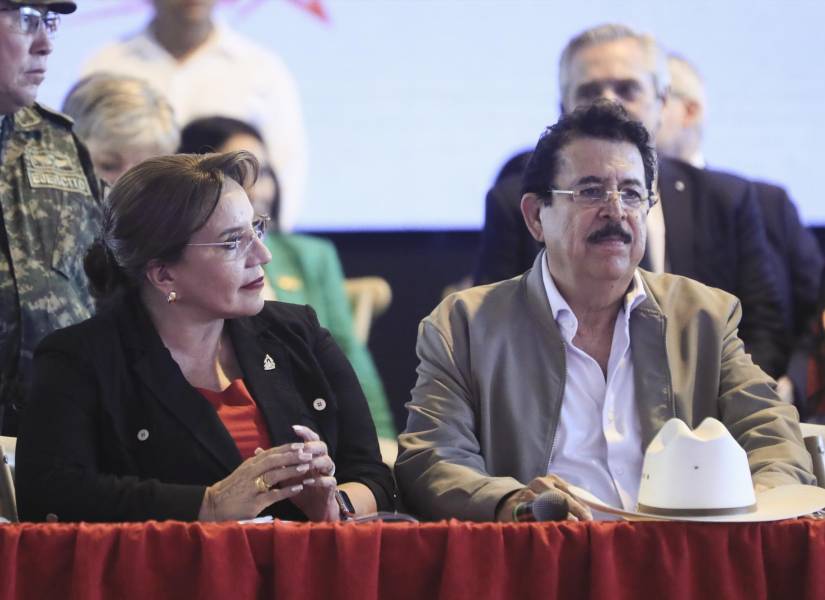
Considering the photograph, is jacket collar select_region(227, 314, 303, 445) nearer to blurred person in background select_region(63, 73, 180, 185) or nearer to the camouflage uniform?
the camouflage uniform

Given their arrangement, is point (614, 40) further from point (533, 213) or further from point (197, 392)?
point (197, 392)

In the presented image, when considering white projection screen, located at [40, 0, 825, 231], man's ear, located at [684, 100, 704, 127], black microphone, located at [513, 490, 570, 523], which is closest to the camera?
black microphone, located at [513, 490, 570, 523]

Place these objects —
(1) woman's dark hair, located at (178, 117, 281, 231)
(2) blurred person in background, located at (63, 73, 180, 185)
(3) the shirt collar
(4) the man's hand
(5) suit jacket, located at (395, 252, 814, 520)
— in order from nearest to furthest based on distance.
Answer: (4) the man's hand, (5) suit jacket, located at (395, 252, 814, 520), (3) the shirt collar, (2) blurred person in background, located at (63, 73, 180, 185), (1) woman's dark hair, located at (178, 117, 281, 231)

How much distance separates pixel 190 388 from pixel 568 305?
717 millimetres

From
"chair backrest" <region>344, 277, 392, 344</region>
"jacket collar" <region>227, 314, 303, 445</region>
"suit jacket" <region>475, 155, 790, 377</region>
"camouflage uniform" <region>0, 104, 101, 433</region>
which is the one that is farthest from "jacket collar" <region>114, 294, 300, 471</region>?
"chair backrest" <region>344, 277, 392, 344</region>

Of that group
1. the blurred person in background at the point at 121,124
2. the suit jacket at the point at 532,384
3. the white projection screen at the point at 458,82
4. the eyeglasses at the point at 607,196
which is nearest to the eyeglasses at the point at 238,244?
the suit jacket at the point at 532,384

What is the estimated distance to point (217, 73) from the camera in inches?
194

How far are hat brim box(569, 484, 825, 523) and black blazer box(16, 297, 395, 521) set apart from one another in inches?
22.6

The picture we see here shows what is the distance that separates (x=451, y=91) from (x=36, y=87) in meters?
2.37

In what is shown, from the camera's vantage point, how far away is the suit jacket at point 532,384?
2.48m

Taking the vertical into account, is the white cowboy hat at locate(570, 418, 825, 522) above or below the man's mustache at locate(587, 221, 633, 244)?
below

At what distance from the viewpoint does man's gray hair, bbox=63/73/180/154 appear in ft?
12.4

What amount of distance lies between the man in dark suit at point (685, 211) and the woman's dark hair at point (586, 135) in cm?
73

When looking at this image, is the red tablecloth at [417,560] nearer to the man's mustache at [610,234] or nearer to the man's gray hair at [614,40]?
the man's mustache at [610,234]
